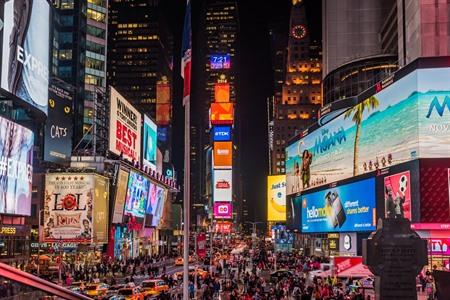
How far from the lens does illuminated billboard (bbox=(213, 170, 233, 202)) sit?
10038cm

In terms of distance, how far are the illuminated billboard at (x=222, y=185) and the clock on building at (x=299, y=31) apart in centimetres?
9275

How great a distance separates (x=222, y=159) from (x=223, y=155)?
69 centimetres

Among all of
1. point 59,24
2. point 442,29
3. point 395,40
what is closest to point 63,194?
point 442,29

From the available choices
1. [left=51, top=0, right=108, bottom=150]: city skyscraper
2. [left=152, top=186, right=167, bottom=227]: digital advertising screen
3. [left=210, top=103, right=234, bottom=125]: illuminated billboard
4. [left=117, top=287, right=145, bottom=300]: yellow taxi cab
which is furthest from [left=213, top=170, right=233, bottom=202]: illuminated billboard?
[left=117, top=287, right=145, bottom=300]: yellow taxi cab

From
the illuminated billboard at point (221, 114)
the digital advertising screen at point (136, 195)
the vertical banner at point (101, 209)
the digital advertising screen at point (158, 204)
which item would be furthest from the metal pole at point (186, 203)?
the illuminated billboard at point (221, 114)

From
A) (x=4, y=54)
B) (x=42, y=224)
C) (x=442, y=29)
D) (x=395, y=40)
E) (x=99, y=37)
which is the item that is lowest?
(x=42, y=224)

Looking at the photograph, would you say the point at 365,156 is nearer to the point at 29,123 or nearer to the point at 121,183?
the point at 121,183

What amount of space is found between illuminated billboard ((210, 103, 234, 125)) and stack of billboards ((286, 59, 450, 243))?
939 inches

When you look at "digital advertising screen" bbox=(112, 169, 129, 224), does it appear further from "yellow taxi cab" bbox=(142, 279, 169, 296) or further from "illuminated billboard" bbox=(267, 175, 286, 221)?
"illuminated billboard" bbox=(267, 175, 286, 221)

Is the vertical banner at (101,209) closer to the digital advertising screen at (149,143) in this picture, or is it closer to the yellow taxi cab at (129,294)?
the digital advertising screen at (149,143)

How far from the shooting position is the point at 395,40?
91188mm

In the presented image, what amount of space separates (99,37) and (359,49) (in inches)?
1934

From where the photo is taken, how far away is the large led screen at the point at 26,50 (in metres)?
45.6

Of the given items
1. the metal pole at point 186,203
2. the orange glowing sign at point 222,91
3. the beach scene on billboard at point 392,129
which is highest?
the orange glowing sign at point 222,91
